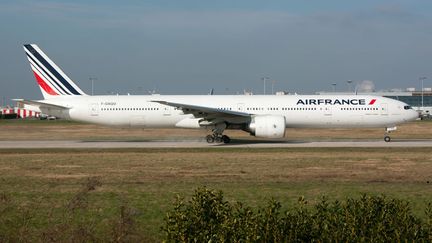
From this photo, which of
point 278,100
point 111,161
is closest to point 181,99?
point 278,100

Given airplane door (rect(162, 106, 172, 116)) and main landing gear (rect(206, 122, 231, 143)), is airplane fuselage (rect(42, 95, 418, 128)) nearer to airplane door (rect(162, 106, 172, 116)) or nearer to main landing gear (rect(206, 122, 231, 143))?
airplane door (rect(162, 106, 172, 116))

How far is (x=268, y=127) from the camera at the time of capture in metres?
36.5

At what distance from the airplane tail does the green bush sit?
34947 mm

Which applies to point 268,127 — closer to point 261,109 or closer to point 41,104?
point 261,109

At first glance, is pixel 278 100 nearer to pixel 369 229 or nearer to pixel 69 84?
pixel 69 84

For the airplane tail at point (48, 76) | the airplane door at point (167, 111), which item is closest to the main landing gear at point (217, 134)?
the airplane door at point (167, 111)

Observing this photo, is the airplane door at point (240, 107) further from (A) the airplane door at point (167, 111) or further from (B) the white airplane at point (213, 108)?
(A) the airplane door at point (167, 111)

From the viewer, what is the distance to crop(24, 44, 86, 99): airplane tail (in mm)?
40781

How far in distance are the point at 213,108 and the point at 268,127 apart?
4.49 metres

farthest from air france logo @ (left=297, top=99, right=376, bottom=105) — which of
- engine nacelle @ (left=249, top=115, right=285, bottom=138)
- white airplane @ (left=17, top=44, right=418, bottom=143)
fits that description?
engine nacelle @ (left=249, top=115, right=285, bottom=138)

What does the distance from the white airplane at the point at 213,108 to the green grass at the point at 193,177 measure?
253 inches

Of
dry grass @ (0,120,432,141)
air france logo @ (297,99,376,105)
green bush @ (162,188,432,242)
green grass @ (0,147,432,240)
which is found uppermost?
air france logo @ (297,99,376,105)

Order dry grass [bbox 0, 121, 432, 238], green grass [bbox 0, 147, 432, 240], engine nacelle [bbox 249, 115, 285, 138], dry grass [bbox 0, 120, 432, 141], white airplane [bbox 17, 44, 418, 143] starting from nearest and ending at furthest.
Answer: green grass [bbox 0, 147, 432, 240], dry grass [bbox 0, 121, 432, 238], engine nacelle [bbox 249, 115, 285, 138], white airplane [bbox 17, 44, 418, 143], dry grass [bbox 0, 120, 432, 141]

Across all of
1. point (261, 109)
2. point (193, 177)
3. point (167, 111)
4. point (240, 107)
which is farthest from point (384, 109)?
point (193, 177)
